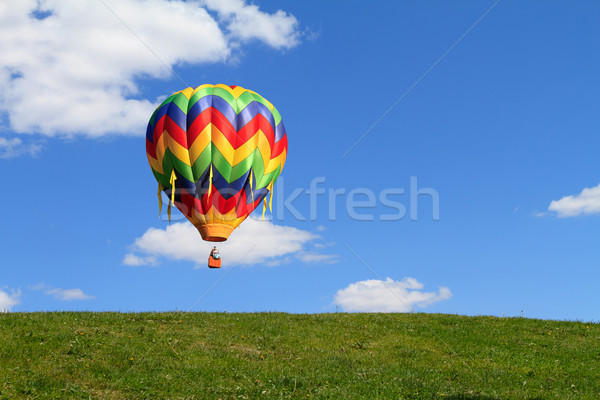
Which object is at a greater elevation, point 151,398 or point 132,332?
point 132,332

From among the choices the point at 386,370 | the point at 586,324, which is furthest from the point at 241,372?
the point at 586,324

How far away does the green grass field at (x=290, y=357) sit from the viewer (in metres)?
18.1

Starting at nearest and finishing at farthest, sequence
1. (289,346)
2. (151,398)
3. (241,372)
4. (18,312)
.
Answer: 1. (151,398)
2. (241,372)
3. (289,346)
4. (18,312)

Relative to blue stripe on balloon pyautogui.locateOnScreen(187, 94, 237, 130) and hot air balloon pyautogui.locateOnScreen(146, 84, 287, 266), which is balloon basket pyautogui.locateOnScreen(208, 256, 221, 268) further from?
blue stripe on balloon pyautogui.locateOnScreen(187, 94, 237, 130)

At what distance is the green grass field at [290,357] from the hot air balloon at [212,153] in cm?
549

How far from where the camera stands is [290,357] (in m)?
21.5

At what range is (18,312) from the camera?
1019 inches

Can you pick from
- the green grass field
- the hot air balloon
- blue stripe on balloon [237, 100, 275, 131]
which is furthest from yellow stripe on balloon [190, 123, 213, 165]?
the green grass field

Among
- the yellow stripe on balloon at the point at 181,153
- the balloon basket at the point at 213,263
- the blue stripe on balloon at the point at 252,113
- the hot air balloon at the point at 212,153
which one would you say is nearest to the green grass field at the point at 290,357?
the balloon basket at the point at 213,263

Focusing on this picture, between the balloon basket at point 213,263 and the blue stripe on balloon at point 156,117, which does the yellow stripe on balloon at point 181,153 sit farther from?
the balloon basket at point 213,263

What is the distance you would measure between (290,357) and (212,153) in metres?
11.4

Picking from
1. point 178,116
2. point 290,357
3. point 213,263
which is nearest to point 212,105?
point 178,116

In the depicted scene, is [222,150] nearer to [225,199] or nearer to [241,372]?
[225,199]

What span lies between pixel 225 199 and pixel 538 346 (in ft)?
49.3
